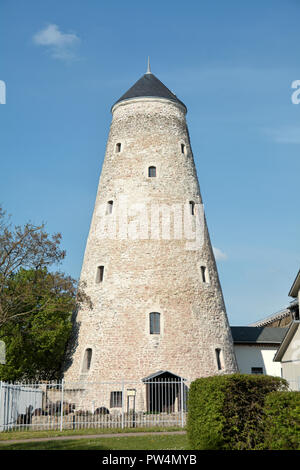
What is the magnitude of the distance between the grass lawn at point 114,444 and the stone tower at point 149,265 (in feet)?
34.9

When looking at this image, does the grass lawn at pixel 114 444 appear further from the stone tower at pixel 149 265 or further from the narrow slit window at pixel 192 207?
the narrow slit window at pixel 192 207

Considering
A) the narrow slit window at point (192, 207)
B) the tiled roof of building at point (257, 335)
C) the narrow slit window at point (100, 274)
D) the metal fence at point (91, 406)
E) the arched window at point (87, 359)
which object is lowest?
the metal fence at point (91, 406)

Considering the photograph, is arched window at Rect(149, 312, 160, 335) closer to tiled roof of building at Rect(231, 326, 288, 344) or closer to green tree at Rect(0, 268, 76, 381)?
green tree at Rect(0, 268, 76, 381)

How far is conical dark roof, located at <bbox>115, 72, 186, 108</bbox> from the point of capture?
3417 centimetres

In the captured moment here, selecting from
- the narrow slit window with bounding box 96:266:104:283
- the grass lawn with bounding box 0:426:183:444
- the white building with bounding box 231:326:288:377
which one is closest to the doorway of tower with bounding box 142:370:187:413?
the grass lawn with bounding box 0:426:183:444

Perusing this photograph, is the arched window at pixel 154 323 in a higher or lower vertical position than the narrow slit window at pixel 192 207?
lower

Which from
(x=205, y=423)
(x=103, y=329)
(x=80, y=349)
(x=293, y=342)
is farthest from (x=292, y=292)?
(x=205, y=423)

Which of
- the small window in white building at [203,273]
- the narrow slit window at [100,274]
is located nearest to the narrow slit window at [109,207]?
the narrow slit window at [100,274]

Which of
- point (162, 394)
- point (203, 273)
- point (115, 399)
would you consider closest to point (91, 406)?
point (115, 399)

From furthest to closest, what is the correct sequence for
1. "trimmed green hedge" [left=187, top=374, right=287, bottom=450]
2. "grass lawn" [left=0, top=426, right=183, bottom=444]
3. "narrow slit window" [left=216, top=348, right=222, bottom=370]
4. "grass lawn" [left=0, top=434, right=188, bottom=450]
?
1. "narrow slit window" [left=216, top=348, right=222, bottom=370]
2. "grass lawn" [left=0, top=426, right=183, bottom=444]
3. "grass lawn" [left=0, top=434, right=188, bottom=450]
4. "trimmed green hedge" [left=187, top=374, right=287, bottom=450]

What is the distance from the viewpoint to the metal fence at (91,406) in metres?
22.2

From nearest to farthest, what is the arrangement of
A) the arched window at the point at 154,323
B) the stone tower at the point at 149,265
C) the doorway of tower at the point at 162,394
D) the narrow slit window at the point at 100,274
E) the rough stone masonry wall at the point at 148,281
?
the doorway of tower at the point at 162,394 → the rough stone masonry wall at the point at 148,281 → the stone tower at the point at 149,265 → the arched window at the point at 154,323 → the narrow slit window at the point at 100,274
